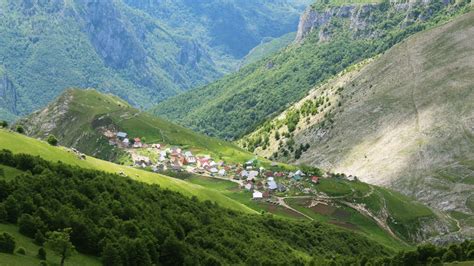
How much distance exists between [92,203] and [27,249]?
18716 millimetres

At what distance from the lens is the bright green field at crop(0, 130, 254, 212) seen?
378ft

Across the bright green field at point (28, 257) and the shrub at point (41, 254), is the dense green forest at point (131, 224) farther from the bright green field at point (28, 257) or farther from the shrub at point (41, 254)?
the shrub at point (41, 254)

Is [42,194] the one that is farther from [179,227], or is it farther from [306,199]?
[306,199]

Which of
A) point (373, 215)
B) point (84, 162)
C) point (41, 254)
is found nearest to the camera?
point (41, 254)

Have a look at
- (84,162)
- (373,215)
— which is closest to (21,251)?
(84,162)

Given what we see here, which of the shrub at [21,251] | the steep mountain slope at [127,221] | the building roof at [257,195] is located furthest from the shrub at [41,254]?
the building roof at [257,195]

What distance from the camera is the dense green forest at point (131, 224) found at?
71.4 metres

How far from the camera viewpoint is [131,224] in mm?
79438

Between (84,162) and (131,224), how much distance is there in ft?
170

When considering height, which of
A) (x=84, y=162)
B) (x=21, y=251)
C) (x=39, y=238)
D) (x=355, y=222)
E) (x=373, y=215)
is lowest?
(x=21, y=251)

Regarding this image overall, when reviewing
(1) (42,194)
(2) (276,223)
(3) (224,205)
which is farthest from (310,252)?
(1) (42,194)

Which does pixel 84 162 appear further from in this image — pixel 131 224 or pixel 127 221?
pixel 131 224

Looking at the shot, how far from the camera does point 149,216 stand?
9031cm

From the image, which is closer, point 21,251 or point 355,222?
point 21,251
